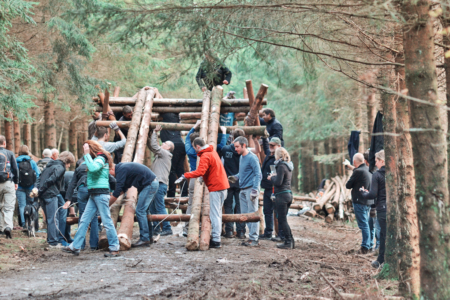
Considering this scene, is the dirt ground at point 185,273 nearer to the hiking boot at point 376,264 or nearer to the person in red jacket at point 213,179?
the hiking boot at point 376,264

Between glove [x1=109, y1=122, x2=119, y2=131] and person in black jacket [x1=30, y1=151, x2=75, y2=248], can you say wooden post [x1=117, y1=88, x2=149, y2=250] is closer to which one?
glove [x1=109, y1=122, x2=119, y2=131]

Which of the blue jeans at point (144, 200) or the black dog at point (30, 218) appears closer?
the blue jeans at point (144, 200)

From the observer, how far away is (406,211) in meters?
5.87

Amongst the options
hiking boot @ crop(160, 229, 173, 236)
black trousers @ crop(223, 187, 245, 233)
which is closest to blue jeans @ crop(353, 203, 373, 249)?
black trousers @ crop(223, 187, 245, 233)

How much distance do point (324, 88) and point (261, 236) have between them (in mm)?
9984

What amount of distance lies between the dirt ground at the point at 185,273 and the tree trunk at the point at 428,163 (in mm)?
809

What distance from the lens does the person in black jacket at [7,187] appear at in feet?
32.3

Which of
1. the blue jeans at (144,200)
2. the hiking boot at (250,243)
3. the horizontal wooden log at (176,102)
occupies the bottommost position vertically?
the hiking boot at (250,243)

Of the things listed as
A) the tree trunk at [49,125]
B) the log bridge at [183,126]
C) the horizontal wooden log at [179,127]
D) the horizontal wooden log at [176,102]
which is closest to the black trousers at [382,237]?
the log bridge at [183,126]

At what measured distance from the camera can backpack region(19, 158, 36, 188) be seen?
10766 mm

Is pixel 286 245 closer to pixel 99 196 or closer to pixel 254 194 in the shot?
pixel 254 194

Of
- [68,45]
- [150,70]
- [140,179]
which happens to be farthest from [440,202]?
[150,70]

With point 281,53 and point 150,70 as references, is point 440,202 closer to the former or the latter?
point 281,53

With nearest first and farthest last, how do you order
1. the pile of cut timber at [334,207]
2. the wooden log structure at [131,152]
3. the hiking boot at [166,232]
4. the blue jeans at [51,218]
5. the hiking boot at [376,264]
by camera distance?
the hiking boot at [376,264]
the wooden log structure at [131,152]
the blue jeans at [51,218]
the hiking boot at [166,232]
the pile of cut timber at [334,207]
